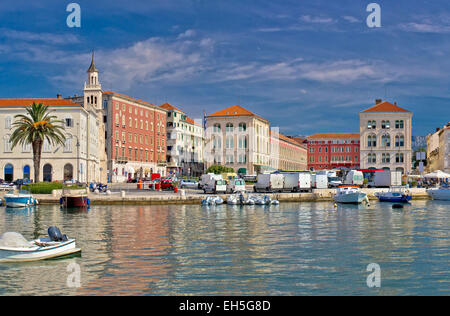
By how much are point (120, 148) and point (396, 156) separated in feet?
208

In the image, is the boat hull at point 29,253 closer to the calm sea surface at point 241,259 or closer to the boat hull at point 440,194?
the calm sea surface at point 241,259

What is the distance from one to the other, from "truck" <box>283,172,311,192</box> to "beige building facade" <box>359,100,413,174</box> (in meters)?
56.7

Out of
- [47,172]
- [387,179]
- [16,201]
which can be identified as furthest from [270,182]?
[47,172]

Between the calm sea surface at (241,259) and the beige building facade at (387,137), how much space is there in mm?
91154

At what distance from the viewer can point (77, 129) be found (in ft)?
298

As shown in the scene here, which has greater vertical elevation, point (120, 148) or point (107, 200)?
point (120, 148)

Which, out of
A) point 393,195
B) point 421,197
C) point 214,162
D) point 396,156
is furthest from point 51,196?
point 396,156

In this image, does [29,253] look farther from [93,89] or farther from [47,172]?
[93,89]

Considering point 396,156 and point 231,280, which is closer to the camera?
point 231,280

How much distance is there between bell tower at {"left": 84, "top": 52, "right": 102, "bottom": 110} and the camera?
355 ft

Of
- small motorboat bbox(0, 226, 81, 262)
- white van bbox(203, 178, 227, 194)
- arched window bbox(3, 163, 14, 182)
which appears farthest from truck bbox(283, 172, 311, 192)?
small motorboat bbox(0, 226, 81, 262)

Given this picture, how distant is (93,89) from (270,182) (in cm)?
4743
